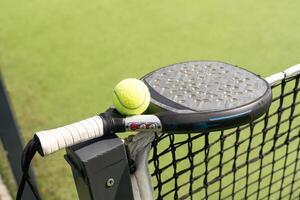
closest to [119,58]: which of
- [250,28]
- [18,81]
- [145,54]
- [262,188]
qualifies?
[145,54]

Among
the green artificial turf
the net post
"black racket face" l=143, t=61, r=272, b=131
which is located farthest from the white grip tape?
the green artificial turf

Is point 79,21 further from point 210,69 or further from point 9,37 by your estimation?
point 210,69

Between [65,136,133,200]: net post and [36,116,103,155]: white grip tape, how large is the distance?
0.02m

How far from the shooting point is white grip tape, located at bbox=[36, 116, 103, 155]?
31.6 inches

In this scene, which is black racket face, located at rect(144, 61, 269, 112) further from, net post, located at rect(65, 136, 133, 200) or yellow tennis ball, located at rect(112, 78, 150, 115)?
net post, located at rect(65, 136, 133, 200)

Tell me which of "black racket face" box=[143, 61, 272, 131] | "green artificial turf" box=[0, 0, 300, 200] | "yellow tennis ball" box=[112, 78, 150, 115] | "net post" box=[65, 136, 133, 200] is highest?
"yellow tennis ball" box=[112, 78, 150, 115]

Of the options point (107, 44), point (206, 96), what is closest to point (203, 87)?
point (206, 96)

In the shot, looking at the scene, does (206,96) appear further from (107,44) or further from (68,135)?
(107,44)

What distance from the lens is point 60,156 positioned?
2400 millimetres

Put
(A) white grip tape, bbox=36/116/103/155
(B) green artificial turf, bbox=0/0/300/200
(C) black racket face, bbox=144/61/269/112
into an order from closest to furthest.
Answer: (A) white grip tape, bbox=36/116/103/155, (C) black racket face, bbox=144/61/269/112, (B) green artificial turf, bbox=0/0/300/200

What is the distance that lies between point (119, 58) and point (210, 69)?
234cm

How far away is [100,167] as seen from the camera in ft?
2.78

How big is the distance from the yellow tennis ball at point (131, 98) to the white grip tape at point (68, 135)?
0.20 feet

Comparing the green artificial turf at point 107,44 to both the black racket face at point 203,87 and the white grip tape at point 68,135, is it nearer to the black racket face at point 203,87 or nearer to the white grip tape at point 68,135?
the black racket face at point 203,87
